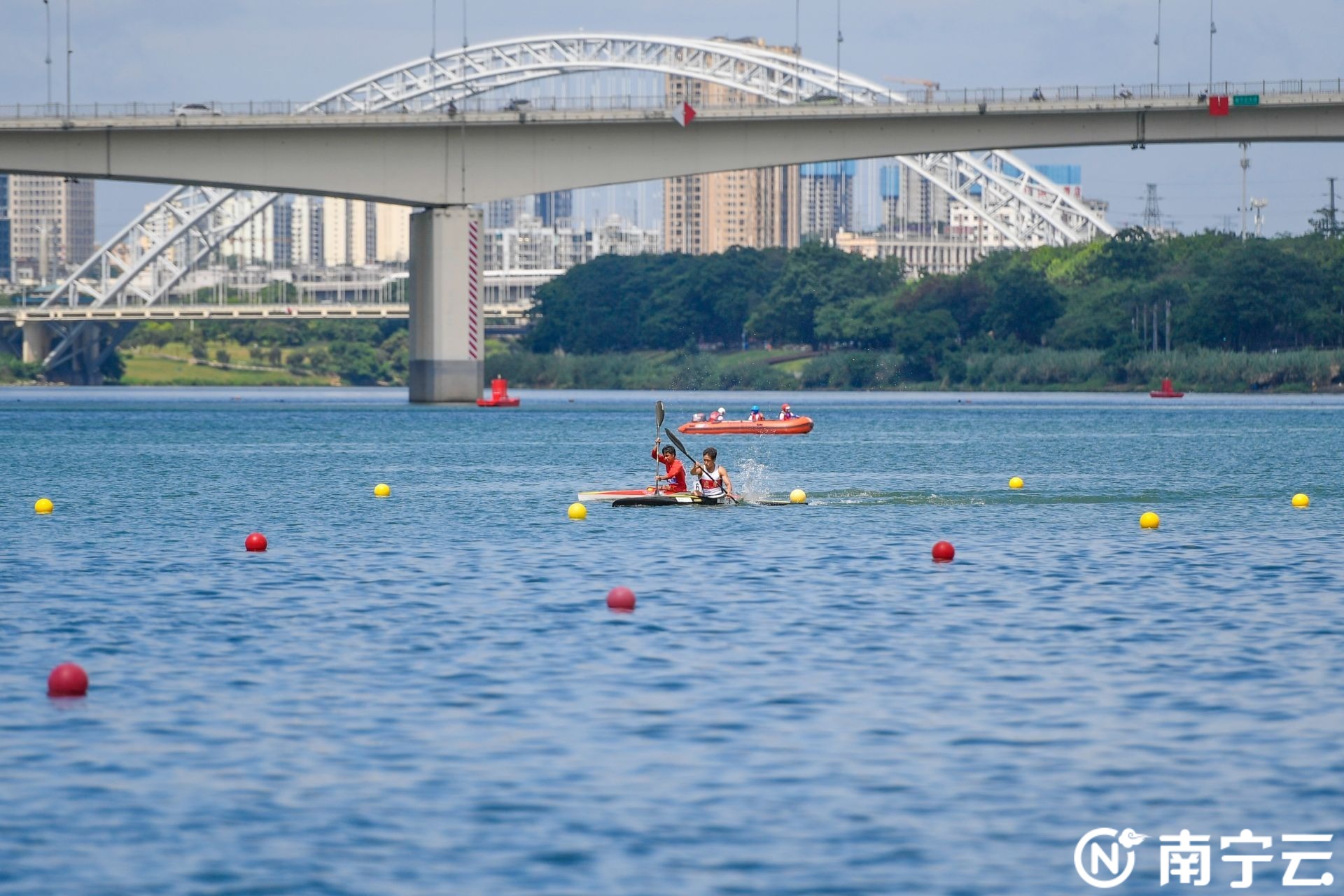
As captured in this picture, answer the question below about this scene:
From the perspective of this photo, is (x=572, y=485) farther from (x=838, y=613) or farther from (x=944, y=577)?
(x=838, y=613)

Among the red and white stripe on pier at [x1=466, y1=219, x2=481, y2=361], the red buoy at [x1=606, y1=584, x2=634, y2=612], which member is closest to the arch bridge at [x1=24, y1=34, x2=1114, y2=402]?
the red and white stripe on pier at [x1=466, y1=219, x2=481, y2=361]

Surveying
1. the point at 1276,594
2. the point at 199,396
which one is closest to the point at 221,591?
the point at 1276,594

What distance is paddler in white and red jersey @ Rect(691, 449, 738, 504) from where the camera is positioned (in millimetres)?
39156

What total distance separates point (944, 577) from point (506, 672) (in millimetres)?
9999

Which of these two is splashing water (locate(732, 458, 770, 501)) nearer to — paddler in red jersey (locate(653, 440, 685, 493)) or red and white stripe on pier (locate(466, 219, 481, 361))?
paddler in red jersey (locate(653, 440, 685, 493))

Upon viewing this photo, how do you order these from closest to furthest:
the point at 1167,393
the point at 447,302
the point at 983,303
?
the point at 447,302 → the point at 1167,393 → the point at 983,303

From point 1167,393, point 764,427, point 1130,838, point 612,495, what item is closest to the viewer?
point 1130,838

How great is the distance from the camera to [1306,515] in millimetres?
39562

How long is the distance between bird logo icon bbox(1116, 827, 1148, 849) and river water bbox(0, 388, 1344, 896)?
102mm

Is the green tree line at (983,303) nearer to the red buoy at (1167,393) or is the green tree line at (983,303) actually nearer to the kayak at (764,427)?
the red buoy at (1167,393)

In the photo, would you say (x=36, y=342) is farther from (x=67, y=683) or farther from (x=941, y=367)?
(x=67, y=683)

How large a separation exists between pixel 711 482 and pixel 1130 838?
25.9 meters

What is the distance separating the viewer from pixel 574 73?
144875 millimetres

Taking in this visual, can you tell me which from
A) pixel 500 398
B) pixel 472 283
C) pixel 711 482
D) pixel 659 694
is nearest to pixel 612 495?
pixel 711 482
